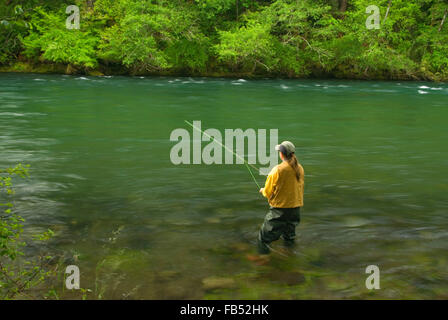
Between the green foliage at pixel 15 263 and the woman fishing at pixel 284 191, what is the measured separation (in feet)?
8.49

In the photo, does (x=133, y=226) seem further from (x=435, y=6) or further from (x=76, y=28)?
(x=435, y=6)

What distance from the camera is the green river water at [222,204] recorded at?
5293 mm

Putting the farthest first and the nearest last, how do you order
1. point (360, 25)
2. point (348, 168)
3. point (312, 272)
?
point (360, 25) < point (348, 168) < point (312, 272)

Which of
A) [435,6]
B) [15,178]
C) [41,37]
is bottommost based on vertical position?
[15,178]

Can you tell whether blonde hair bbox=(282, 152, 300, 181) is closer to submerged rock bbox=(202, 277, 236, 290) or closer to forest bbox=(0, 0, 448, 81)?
submerged rock bbox=(202, 277, 236, 290)

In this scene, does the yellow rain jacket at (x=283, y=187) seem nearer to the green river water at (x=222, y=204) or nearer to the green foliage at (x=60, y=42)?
the green river water at (x=222, y=204)

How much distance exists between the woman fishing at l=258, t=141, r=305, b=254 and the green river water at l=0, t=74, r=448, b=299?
420 millimetres

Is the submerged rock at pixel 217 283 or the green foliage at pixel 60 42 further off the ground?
the green foliage at pixel 60 42

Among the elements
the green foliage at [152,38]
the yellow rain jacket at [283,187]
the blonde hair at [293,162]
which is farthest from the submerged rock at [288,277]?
the green foliage at [152,38]

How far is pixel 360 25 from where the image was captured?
34.0 meters

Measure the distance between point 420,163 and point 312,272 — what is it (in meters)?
6.79

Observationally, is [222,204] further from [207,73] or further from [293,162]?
[207,73]

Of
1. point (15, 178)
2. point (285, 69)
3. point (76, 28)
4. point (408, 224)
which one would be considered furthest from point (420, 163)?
point (76, 28)

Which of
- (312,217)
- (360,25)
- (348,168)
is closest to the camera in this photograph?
(312,217)
